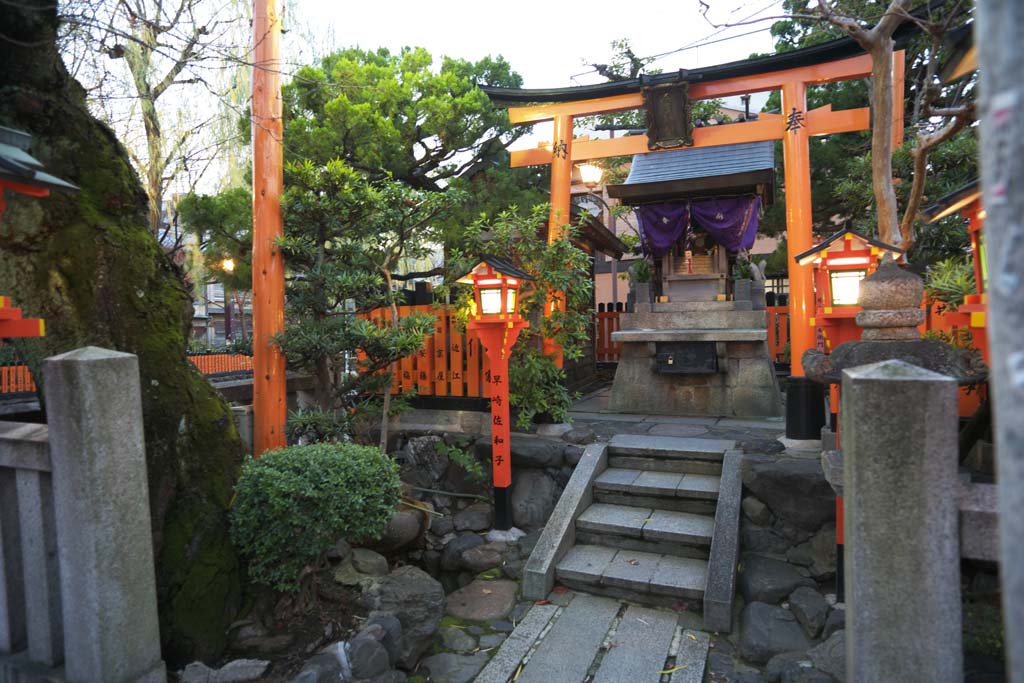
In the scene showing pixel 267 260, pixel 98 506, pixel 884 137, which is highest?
pixel 884 137

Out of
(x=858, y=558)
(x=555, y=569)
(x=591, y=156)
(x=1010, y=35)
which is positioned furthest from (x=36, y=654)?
(x=591, y=156)

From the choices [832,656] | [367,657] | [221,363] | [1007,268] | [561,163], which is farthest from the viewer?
[221,363]

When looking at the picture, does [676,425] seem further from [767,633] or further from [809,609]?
[767,633]

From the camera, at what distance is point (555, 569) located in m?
5.26

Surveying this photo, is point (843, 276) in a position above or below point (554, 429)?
above

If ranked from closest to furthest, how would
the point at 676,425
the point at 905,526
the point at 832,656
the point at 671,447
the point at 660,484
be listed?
1. the point at 905,526
2. the point at 832,656
3. the point at 660,484
4. the point at 671,447
5. the point at 676,425

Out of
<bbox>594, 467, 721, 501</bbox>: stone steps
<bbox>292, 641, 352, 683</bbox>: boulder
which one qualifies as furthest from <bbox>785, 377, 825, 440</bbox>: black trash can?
<bbox>292, 641, 352, 683</bbox>: boulder

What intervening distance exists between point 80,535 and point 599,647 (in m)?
3.44

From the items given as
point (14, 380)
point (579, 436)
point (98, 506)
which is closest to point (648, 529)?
point (579, 436)

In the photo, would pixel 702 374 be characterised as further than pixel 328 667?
Yes

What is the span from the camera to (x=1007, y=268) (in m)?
1.00

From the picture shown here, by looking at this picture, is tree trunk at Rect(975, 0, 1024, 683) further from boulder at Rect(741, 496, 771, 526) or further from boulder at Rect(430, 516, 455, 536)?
boulder at Rect(430, 516, 455, 536)

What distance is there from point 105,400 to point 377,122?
33.2 ft

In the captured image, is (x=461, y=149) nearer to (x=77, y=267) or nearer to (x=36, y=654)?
(x=77, y=267)
